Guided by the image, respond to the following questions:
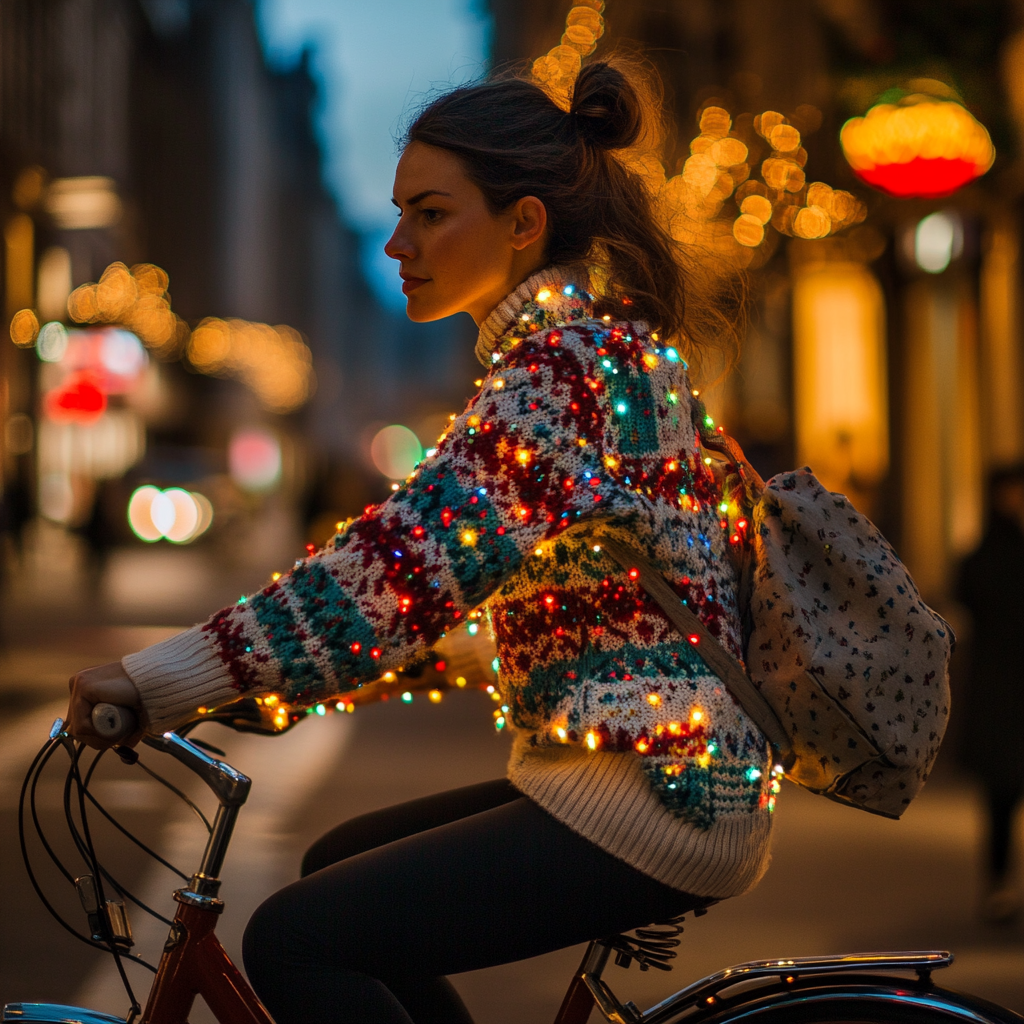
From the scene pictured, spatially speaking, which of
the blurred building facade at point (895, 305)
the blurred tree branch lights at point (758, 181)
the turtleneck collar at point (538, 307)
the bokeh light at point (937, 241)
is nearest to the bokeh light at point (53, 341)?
the blurred building facade at point (895, 305)

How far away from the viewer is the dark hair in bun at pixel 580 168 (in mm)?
2064

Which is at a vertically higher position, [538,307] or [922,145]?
[922,145]

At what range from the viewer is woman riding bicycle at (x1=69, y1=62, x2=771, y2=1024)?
1.81 m

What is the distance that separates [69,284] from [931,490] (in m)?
29.1

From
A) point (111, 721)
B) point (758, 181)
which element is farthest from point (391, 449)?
point (111, 721)

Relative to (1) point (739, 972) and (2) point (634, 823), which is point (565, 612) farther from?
(1) point (739, 972)

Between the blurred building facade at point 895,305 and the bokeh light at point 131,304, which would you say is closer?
the blurred building facade at point 895,305

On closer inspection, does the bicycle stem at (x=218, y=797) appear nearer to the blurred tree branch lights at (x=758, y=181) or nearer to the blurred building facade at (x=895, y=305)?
the blurred building facade at (x=895, y=305)

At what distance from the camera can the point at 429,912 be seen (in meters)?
1.83

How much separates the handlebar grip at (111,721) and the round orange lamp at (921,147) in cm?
1134

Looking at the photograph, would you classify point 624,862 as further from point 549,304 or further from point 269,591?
point 549,304

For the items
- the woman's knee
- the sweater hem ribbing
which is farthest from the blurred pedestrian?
the woman's knee

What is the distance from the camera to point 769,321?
1842cm

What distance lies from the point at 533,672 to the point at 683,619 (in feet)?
0.68
